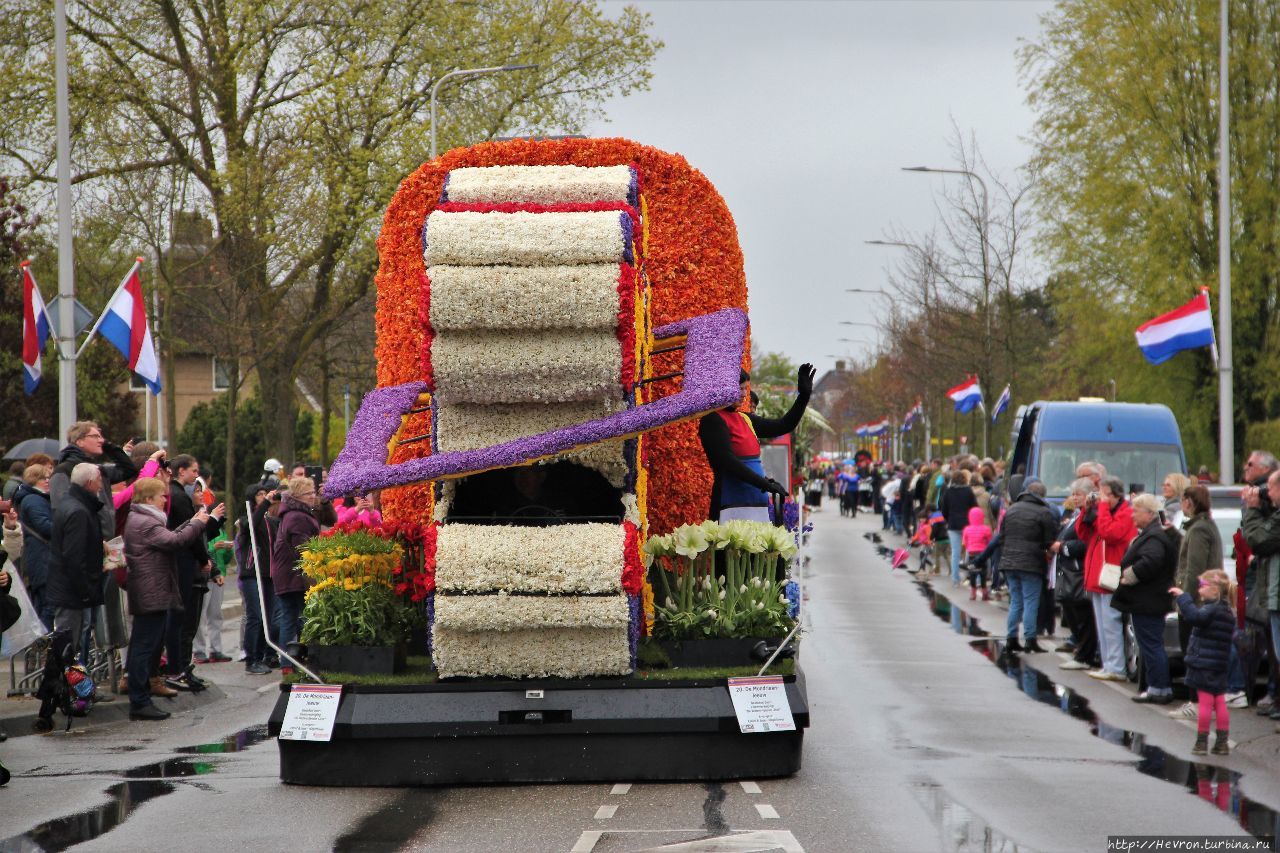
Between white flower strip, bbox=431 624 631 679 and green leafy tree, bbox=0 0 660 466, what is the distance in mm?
22551

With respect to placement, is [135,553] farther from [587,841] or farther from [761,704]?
[587,841]

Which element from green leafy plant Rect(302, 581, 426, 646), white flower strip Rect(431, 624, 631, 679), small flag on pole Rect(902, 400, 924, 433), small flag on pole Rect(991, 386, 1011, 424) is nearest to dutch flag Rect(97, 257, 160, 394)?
green leafy plant Rect(302, 581, 426, 646)

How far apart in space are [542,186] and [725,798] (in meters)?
4.28

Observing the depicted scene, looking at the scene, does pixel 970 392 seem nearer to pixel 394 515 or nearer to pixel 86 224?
pixel 86 224

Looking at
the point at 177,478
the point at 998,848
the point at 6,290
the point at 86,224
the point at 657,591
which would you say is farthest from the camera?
the point at 6,290

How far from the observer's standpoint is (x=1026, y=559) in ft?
63.7

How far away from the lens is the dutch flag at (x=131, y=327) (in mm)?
21938

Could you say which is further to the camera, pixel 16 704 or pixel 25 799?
pixel 16 704

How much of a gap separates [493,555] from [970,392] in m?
34.8

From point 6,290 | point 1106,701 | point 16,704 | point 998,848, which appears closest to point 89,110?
point 6,290

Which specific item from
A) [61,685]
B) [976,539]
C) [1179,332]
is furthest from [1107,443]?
[61,685]

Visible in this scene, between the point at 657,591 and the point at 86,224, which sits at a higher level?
the point at 86,224

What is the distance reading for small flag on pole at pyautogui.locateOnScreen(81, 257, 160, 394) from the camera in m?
21.9

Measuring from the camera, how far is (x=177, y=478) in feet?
53.7
